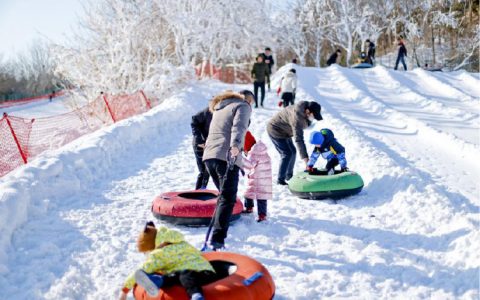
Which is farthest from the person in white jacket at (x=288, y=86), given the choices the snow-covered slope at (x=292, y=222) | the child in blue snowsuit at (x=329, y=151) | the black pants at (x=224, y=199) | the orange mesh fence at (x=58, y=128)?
the black pants at (x=224, y=199)

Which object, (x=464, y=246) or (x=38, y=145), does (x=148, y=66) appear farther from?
(x=464, y=246)

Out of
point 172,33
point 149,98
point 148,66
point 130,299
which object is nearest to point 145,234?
point 130,299

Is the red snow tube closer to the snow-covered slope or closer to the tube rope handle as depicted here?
the snow-covered slope

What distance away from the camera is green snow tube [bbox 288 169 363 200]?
6.07 meters

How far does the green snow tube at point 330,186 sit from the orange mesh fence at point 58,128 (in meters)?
5.01

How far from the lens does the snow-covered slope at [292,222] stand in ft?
13.0

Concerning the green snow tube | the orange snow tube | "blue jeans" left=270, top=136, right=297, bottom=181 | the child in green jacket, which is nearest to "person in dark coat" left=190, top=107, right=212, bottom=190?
"blue jeans" left=270, top=136, right=297, bottom=181

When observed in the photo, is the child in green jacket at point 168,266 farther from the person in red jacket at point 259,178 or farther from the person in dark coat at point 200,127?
the person in dark coat at point 200,127

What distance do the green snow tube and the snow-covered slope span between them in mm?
122

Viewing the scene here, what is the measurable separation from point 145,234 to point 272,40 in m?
33.7

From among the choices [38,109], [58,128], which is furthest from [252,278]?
[38,109]

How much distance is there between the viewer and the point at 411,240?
4.76 meters

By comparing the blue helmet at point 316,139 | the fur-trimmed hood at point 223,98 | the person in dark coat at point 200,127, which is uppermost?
the fur-trimmed hood at point 223,98

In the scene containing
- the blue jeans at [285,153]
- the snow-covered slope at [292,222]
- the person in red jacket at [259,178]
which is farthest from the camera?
the blue jeans at [285,153]
